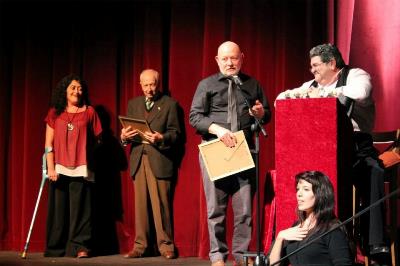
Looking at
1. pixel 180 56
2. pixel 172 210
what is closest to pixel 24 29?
pixel 180 56

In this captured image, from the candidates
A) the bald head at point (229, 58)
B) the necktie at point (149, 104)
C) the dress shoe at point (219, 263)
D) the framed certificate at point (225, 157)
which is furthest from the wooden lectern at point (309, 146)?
the necktie at point (149, 104)

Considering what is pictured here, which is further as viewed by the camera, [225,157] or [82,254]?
[82,254]

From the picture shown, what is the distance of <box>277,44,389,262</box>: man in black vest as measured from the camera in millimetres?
3527

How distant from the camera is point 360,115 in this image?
371cm

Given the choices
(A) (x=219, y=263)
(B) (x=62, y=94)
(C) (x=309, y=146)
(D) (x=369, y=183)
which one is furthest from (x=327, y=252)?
(B) (x=62, y=94)

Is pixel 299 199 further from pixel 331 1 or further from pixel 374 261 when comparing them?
pixel 331 1

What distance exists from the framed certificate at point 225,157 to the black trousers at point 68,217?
1.42 m

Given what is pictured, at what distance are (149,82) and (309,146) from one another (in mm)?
2329

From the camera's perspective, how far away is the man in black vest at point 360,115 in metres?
3.53

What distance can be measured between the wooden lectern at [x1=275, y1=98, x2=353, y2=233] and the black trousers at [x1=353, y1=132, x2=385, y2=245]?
0.26 m

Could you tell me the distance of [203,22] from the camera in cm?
557

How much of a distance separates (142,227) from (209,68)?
4.52ft

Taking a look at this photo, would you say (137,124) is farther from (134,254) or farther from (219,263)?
(219,263)

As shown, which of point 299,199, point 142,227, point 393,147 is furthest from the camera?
point 142,227
